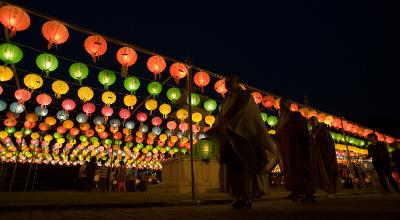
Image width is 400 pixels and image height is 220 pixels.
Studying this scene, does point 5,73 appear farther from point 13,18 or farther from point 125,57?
point 125,57

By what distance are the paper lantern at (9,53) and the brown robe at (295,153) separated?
23.2ft

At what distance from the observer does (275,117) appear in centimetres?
1591

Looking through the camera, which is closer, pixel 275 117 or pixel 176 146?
pixel 275 117

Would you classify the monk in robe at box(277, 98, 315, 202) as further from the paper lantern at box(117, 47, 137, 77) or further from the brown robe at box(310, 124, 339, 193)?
the paper lantern at box(117, 47, 137, 77)

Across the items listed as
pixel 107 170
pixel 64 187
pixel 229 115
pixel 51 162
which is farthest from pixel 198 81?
pixel 51 162

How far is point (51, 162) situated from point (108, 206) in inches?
1252

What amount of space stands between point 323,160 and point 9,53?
27.5ft

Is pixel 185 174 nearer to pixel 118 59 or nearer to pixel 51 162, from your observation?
pixel 118 59

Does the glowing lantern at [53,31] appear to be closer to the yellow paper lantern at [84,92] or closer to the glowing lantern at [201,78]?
the yellow paper lantern at [84,92]

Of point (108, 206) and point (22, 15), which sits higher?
point (22, 15)

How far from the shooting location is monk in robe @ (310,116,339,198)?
6.55 meters

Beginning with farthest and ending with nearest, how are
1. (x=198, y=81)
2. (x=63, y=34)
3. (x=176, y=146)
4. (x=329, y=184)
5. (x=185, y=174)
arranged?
1. (x=176, y=146)
2. (x=185, y=174)
3. (x=198, y=81)
4. (x=63, y=34)
5. (x=329, y=184)

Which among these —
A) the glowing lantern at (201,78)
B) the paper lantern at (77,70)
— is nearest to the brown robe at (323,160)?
the glowing lantern at (201,78)

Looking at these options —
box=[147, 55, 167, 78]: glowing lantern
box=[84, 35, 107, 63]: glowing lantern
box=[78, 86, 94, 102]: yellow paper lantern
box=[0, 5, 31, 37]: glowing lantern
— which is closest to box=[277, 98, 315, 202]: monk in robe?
box=[147, 55, 167, 78]: glowing lantern
